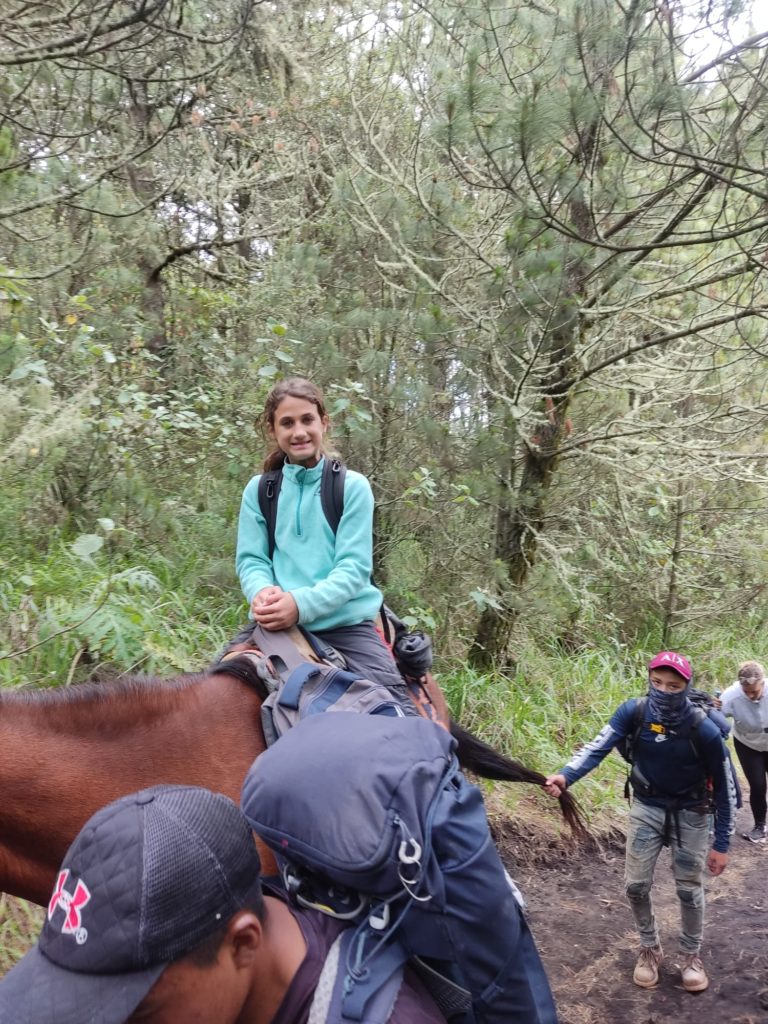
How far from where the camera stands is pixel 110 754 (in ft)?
7.78

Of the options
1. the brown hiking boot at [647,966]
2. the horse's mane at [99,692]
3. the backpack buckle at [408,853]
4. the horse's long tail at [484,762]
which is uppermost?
the backpack buckle at [408,853]

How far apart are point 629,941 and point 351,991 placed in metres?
4.12

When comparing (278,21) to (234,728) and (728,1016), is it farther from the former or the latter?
(728,1016)

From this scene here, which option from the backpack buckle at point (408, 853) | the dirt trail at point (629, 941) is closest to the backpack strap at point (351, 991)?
the backpack buckle at point (408, 853)

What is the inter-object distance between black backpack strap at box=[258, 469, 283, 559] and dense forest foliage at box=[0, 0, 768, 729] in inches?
44.6

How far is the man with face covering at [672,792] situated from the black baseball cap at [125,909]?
3076 millimetres

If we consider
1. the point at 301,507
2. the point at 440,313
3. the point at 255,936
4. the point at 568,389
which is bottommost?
the point at 255,936

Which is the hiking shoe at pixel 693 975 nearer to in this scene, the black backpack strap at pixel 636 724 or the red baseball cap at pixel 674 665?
the black backpack strap at pixel 636 724

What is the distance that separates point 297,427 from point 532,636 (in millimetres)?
5236

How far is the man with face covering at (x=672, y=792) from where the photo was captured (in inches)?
148

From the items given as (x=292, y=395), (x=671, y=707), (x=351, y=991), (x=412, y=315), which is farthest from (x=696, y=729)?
(x=412, y=315)

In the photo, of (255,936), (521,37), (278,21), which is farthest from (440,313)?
(255,936)

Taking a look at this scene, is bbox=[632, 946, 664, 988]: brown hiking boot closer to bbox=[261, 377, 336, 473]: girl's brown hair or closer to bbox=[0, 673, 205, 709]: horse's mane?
bbox=[0, 673, 205, 709]: horse's mane

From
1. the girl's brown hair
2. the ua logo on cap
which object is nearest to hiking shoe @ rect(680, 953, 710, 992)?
the girl's brown hair
